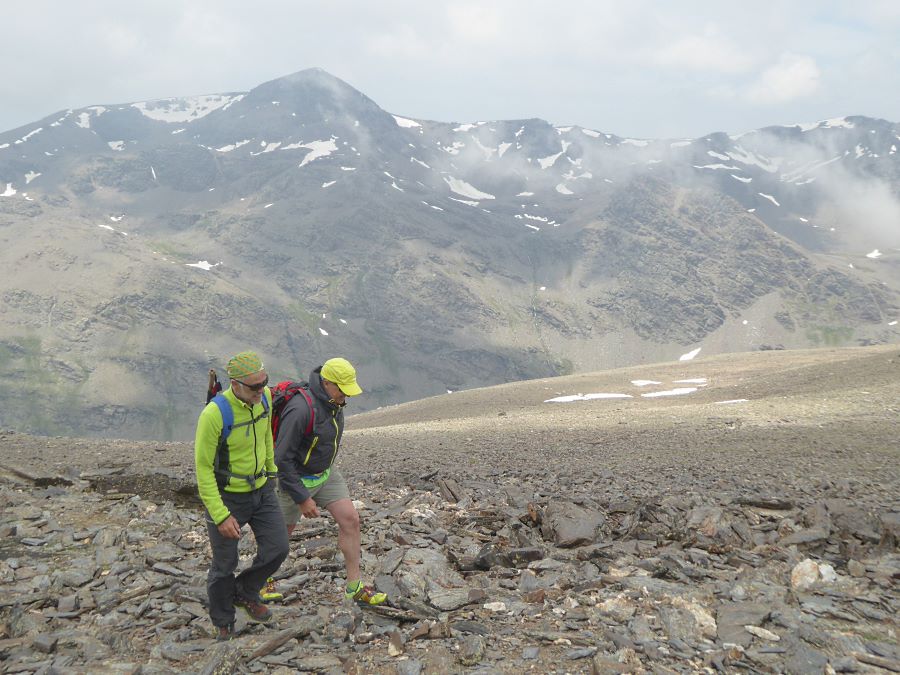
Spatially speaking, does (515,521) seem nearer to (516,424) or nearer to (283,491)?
(283,491)

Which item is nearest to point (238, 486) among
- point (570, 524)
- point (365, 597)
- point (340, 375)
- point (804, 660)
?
point (340, 375)

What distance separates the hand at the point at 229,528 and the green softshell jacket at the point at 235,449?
49mm

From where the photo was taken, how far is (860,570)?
8.58 metres

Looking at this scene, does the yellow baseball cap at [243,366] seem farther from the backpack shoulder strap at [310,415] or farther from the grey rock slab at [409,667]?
the grey rock slab at [409,667]

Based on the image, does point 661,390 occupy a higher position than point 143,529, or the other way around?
point 143,529

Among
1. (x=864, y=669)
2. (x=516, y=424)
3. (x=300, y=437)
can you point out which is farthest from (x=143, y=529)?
(x=516, y=424)

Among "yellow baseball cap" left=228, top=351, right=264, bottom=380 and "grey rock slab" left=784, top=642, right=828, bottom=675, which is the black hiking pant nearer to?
"yellow baseball cap" left=228, top=351, right=264, bottom=380

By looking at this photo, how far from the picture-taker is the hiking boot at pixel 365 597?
7.84m

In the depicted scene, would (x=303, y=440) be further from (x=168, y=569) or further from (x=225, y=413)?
(x=168, y=569)

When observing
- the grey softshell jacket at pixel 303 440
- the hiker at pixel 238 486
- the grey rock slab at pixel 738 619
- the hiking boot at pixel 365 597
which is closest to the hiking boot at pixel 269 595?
the hiker at pixel 238 486

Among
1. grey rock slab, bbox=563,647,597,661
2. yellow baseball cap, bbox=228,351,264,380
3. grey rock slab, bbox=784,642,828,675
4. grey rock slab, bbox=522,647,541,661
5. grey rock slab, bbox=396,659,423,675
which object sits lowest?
grey rock slab, bbox=784,642,828,675

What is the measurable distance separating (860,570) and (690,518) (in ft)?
9.06

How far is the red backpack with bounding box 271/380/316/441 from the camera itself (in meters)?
7.77

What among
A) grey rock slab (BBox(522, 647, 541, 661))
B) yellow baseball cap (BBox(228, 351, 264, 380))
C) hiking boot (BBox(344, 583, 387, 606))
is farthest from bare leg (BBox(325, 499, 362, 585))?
grey rock slab (BBox(522, 647, 541, 661))
